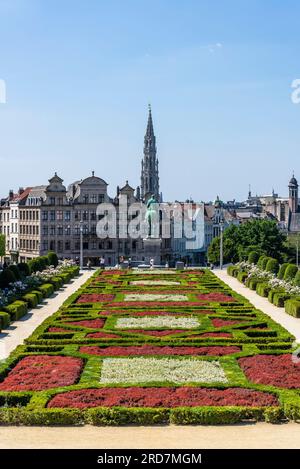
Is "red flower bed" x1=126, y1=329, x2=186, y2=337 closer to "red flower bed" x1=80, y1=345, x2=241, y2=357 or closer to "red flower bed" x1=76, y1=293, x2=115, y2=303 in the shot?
"red flower bed" x1=80, y1=345, x2=241, y2=357

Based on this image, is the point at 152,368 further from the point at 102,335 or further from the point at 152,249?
the point at 152,249

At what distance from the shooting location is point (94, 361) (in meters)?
25.0

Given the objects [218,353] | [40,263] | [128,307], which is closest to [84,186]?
[40,263]

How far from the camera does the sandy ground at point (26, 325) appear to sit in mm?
29016

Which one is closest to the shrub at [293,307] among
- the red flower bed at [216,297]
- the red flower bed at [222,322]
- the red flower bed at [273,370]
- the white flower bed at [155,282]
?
the red flower bed at [222,322]

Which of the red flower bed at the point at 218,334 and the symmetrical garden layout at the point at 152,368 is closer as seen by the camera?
the symmetrical garden layout at the point at 152,368

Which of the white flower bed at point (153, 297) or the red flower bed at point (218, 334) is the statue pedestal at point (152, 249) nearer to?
the white flower bed at point (153, 297)

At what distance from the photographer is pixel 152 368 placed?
23828 mm

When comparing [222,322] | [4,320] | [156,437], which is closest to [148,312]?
[222,322]

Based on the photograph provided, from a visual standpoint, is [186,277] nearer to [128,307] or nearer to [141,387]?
[128,307]

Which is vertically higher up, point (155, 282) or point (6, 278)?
point (6, 278)

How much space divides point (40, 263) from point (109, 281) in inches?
308

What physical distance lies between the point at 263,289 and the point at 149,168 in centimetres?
7765

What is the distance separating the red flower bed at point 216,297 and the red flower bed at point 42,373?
1773 centimetres
